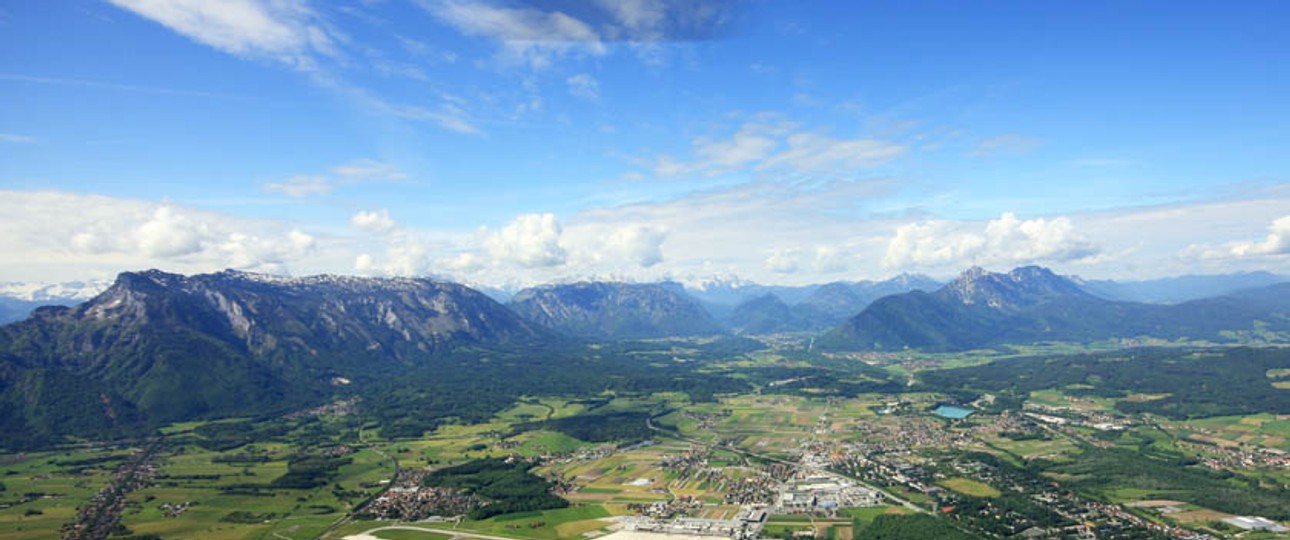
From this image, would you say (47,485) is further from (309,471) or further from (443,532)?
(443,532)

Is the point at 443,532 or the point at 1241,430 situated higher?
the point at 443,532

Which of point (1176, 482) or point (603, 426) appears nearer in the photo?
point (1176, 482)

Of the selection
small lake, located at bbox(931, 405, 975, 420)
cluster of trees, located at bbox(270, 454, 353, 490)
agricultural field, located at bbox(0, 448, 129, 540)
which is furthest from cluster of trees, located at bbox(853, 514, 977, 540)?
agricultural field, located at bbox(0, 448, 129, 540)

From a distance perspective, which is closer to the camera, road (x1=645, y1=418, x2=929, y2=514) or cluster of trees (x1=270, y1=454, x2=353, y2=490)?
road (x1=645, y1=418, x2=929, y2=514)

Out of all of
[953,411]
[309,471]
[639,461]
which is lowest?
[953,411]

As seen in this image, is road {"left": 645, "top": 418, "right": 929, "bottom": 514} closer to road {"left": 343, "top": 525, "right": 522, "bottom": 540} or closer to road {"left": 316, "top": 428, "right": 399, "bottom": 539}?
road {"left": 343, "top": 525, "right": 522, "bottom": 540}

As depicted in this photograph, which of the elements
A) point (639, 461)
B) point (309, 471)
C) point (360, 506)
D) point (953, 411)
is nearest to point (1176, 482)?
point (953, 411)
